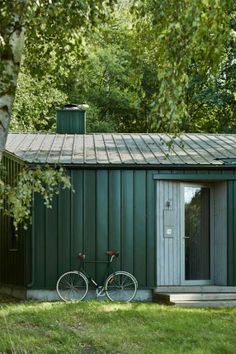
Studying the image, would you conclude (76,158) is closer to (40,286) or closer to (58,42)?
(40,286)

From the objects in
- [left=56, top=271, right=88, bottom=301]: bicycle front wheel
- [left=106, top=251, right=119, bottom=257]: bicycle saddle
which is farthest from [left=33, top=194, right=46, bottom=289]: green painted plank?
[left=106, top=251, right=119, bottom=257]: bicycle saddle

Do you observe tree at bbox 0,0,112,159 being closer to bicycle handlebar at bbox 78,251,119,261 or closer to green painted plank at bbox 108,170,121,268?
green painted plank at bbox 108,170,121,268

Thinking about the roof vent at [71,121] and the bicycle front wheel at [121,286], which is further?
the roof vent at [71,121]

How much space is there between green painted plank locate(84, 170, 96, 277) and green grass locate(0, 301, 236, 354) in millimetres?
1636

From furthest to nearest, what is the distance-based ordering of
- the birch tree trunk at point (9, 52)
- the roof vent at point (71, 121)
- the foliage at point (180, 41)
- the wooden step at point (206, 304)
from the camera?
1. the roof vent at point (71, 121)
2. the wooden step at point (206, 304)
3. the foliage at point (180, 41)
4. the birch tree trunk at point (9, 52)

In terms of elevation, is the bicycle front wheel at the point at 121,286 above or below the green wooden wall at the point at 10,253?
below

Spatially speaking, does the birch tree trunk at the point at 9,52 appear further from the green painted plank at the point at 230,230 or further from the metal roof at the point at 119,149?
the green painted plank at the point at 230,230

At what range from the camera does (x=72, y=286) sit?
11281mm

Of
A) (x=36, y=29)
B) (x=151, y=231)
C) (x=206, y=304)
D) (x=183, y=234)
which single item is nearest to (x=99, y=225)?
(x=151, y=231)

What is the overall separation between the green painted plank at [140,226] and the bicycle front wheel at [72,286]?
1004 millimetres

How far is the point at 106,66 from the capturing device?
92.5ft

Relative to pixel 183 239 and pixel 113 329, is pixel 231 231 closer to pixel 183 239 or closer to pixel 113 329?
pixel 183 239

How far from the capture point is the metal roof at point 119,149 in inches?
458

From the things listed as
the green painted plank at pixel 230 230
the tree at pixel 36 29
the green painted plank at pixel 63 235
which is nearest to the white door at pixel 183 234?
the green painted plank at pixel 230 230
